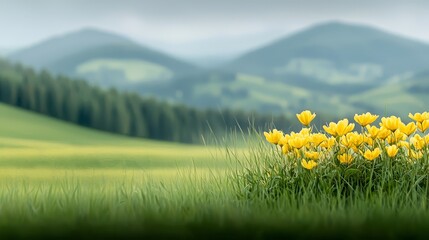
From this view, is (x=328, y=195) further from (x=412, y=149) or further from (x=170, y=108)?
(x=170, y=108)

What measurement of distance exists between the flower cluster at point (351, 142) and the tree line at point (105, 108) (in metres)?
22.4

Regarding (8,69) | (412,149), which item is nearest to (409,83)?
(8,69)

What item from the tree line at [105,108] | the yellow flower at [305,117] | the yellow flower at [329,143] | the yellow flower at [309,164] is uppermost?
the tree line at [105,108]

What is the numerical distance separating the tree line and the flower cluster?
22364 millimetres

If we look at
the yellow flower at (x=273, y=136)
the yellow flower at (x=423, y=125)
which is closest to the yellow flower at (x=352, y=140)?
the yellow flower at (x=273, y=136)

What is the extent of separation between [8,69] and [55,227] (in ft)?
114

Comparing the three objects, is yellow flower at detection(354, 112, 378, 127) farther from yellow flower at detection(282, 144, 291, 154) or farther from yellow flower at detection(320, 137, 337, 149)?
yellow flower at detection(282, 144, 291, 154)

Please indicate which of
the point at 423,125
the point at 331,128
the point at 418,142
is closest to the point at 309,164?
the point at 331,128

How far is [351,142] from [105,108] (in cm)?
2466

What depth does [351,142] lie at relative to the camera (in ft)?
14.4

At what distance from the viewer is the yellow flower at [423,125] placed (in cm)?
464

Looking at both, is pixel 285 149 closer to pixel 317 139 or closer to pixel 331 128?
pixel 317 139

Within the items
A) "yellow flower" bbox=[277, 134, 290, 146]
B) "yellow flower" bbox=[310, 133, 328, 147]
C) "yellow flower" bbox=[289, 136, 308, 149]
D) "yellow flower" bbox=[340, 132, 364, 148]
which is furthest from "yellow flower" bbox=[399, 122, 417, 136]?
"yellow flower" bbox=[277, 134, 290, 146]

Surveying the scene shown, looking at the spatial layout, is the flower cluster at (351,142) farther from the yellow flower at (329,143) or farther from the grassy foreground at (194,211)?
the grassy foreground at (194,211)
